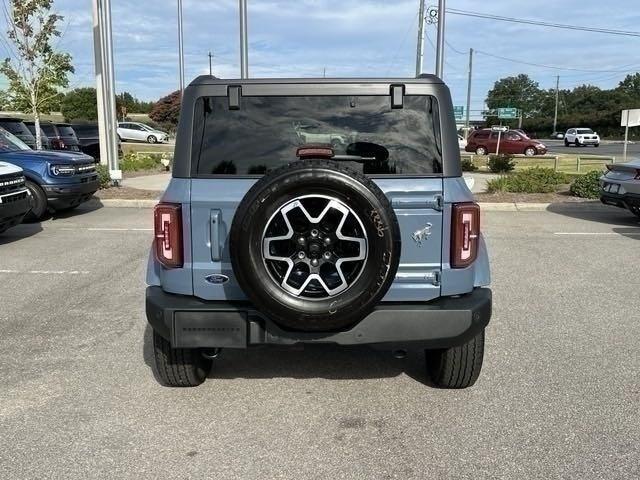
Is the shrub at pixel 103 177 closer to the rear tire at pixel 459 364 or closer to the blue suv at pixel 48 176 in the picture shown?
the blue suv at pixel 48 176

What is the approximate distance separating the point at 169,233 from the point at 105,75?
14.1 m

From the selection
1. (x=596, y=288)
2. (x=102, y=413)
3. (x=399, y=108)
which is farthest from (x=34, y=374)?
(x=596, y=288)

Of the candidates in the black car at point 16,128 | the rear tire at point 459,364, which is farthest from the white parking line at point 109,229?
the rear tire at point 459,364

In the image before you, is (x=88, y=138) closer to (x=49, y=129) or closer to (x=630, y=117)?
(x=49, y=129)

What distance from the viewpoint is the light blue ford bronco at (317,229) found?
321cm

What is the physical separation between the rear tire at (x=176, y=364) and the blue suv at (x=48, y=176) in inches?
313

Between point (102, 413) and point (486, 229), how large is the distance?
8.23 m

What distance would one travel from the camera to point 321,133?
359 centimetres

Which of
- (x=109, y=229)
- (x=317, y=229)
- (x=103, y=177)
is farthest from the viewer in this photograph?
(x=103, y=177)

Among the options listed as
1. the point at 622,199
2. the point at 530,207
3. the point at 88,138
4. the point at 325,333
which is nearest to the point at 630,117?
the point at 530,207

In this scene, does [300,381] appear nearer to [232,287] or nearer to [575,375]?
[232,287]

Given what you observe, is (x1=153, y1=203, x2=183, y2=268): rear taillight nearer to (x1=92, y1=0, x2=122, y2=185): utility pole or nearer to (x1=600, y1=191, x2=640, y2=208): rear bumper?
(x1=600, y1=191, x2=640, y2=208): rear bumper

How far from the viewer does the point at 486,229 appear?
35.1 ft

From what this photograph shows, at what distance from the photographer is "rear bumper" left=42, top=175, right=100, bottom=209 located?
10938 mm
